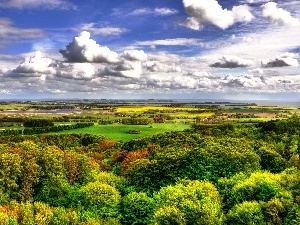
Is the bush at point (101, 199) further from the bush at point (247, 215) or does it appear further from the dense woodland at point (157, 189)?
the bush at point (247, 215)

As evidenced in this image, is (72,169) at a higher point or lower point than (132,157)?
higher

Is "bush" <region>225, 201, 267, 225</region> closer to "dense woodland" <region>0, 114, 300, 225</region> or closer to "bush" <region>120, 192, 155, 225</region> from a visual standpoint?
"dense woodland" <region>0, 114, 300, 225</region>

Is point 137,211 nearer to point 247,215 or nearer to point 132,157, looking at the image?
point 247,215

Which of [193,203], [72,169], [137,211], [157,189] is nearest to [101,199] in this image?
[137,211]

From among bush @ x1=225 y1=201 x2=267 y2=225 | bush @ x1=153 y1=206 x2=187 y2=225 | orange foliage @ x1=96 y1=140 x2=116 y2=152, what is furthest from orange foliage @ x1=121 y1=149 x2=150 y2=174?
bush @ x1=225 y1=201 x2=267 y2=225

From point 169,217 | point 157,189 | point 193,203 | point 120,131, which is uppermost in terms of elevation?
point 193,203

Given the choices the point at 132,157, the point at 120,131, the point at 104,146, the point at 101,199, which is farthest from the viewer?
the point at 120,131

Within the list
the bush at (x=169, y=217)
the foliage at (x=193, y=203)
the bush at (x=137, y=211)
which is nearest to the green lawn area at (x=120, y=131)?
the bush at (x=137, y=211)

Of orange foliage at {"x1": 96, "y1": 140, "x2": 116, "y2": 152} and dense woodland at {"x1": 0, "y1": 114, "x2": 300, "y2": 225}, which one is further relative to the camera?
orange foliage at {"x1": 96, "y1": 140, "x2": 116, "y2": 152}

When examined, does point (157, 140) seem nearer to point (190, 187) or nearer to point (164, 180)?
point (164, 180)
